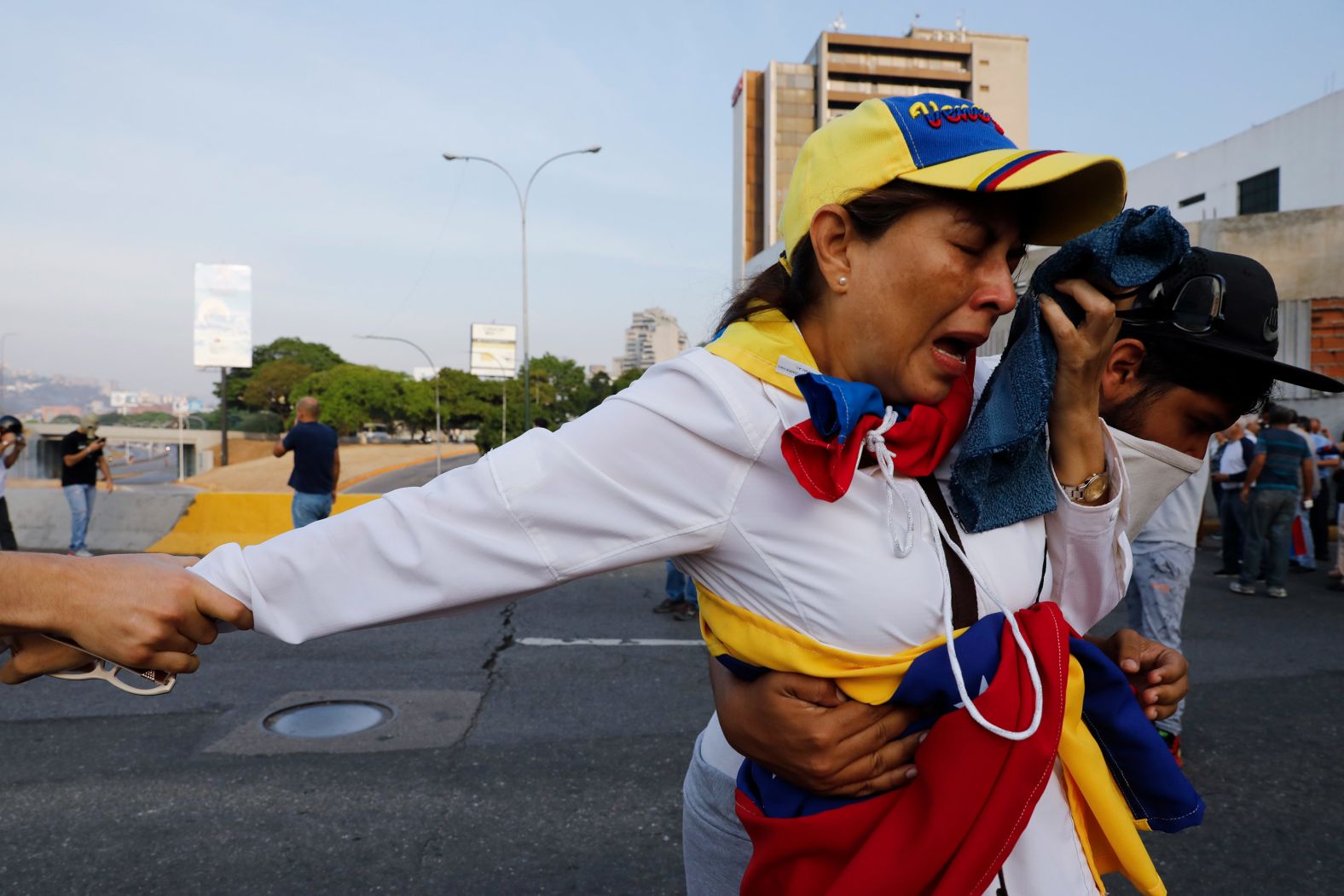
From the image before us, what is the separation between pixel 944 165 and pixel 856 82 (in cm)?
9602

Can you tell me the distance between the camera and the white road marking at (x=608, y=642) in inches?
267

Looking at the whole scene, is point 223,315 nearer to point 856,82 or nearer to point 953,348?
point 953,348

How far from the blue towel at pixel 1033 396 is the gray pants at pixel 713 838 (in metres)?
0.63

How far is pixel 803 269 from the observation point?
1485 millimetres

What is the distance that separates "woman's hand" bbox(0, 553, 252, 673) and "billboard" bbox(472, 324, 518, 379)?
64.2 metres

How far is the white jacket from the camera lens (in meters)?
1.27

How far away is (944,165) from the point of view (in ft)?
4.30

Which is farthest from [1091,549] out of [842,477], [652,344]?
[652,344]

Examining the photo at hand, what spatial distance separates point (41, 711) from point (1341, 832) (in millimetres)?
6227

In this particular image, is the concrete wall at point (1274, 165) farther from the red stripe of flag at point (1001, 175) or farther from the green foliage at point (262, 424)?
the green foliage at point (262, 424)

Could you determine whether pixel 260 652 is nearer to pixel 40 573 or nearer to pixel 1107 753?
pixel 40 573

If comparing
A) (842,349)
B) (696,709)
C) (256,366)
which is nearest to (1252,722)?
(696,709)

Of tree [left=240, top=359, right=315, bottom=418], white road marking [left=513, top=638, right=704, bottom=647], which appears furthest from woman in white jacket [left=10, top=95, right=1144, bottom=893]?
tree [left=240, top=359, right=315, bottom=418]

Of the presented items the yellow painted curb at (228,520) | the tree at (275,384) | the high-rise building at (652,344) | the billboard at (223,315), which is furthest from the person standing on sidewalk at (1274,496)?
the high-rise building at (652,344)
